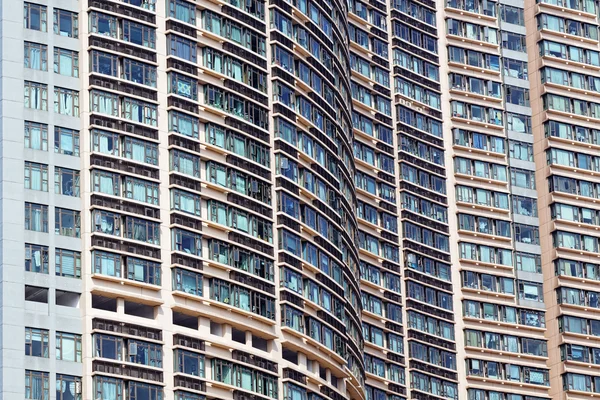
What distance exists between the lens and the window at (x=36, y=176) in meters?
133

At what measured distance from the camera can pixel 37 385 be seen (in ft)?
422

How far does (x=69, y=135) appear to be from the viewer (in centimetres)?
13575

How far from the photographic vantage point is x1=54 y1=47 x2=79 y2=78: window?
137 metres

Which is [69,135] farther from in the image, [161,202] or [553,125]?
[553,125]

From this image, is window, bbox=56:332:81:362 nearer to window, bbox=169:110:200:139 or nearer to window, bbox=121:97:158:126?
window, bbox=121:97:158:126

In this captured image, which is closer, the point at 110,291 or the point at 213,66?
the point at 110,291

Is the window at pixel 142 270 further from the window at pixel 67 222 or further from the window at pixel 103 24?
the window at pixel 103 24

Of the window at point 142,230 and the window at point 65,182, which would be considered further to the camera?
the window at point 142,230

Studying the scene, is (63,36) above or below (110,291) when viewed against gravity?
above

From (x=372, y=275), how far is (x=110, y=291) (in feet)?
148

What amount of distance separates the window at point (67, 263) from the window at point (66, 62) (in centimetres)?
1368

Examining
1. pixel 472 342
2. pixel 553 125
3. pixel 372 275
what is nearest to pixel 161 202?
pixel 372 275

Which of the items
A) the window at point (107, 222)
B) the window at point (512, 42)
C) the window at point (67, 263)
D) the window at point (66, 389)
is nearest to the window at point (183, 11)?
the window at point (107, 222)

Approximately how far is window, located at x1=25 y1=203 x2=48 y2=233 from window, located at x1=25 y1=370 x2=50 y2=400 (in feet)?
34.2
